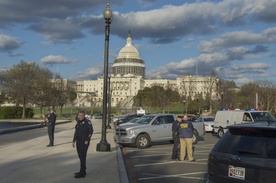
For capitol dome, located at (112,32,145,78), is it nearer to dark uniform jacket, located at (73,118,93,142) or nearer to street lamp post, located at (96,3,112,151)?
street lamp post, located at (96,3,112,151)

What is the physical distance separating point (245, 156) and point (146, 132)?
14915 millimetres

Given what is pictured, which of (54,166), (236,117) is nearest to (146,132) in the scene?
(236,117)

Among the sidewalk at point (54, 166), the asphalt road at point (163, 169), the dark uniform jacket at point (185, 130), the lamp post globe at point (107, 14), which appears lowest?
the asphalt road at point (163, 169)

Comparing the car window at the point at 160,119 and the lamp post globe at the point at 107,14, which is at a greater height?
the lamp post globe at the point at 107,14

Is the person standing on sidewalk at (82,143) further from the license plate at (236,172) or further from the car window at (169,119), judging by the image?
the car window at (169,119)

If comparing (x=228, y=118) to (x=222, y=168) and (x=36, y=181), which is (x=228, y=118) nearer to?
(x=36, y=181)

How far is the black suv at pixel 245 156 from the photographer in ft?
17.4

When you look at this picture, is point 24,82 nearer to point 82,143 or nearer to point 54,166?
point 54,166

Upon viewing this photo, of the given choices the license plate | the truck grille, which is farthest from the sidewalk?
the license plate

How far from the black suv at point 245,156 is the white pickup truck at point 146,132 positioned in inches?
551

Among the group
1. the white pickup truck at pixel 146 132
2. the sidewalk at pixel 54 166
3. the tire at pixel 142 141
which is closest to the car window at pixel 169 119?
the white pickup truck at pixel 146 132

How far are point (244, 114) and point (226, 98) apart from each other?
199ft

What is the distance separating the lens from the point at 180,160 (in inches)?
581

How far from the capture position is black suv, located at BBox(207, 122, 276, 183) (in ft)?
17.4
